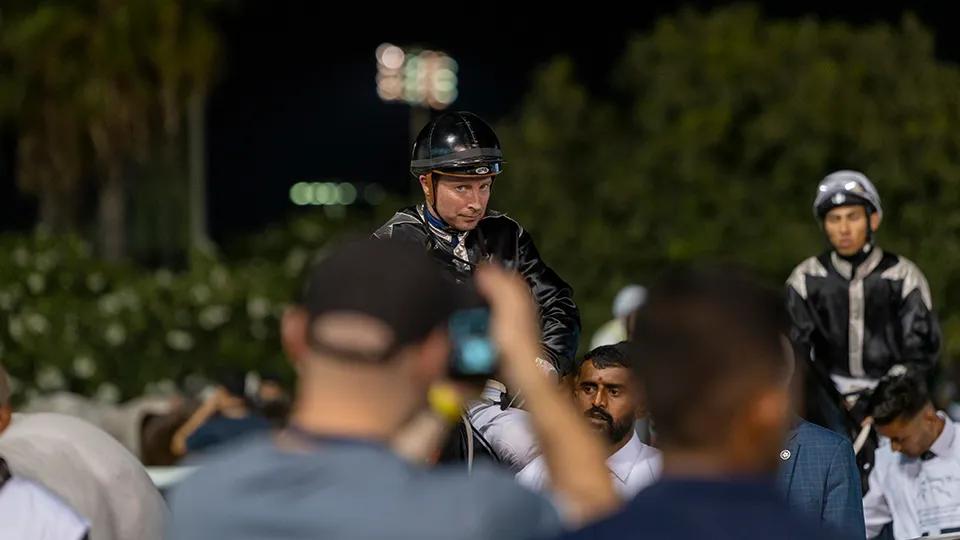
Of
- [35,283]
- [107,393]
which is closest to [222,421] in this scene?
A: [107,393]

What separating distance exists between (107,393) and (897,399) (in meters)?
16.0

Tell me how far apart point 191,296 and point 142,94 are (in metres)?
11.8

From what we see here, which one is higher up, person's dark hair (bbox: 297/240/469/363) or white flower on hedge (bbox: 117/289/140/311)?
person's dark hair (bbox: 297/240/469/363)

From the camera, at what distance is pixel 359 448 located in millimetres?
3176

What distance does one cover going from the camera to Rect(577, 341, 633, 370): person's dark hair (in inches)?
288

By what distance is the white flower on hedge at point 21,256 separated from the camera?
987 inches

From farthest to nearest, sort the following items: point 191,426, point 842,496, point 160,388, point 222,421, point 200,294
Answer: point 200,294
point 160,388
point 191,426
point 222,421
point 842,496

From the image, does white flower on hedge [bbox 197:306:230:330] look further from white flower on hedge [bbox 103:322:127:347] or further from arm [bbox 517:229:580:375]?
arm [bbox 517:229:580:375]

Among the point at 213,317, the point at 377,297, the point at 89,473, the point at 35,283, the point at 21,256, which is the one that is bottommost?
the point at 213,317

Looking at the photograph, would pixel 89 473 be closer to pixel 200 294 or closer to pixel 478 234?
pixel 478 234

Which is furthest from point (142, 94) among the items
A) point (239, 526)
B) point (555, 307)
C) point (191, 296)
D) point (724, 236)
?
point (239, 526)

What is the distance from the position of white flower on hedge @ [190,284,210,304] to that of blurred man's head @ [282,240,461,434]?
21.7 m

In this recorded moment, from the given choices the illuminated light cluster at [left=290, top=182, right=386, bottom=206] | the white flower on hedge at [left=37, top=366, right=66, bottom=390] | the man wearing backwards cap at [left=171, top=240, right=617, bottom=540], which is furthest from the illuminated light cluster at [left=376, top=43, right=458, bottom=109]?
the man wearing backwards cap at [left=171, top=240, right=617, bottom=540]

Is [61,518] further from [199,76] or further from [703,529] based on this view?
[199,76]
